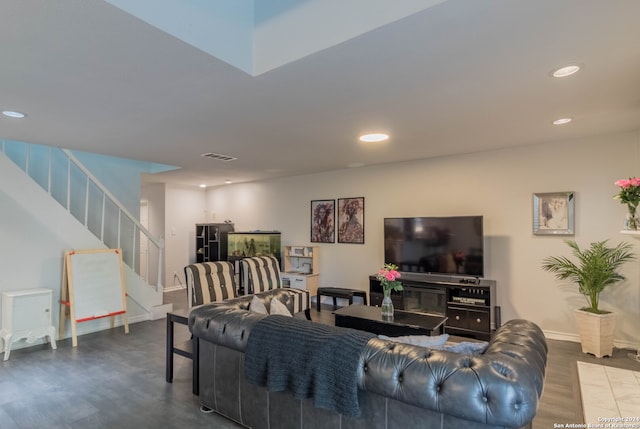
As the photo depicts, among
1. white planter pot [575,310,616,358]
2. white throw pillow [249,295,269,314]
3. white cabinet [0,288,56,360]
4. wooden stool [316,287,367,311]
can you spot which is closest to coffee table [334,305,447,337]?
white throw pillow [249,295,269,314]

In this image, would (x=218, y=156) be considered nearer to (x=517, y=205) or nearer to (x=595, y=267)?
(x=517, y=205)

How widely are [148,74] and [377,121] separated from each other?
188 centimetres

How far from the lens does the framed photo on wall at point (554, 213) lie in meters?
3.90

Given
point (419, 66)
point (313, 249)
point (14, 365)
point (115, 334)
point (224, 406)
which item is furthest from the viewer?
point (313, 249)

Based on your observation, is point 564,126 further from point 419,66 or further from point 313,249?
point 313,249

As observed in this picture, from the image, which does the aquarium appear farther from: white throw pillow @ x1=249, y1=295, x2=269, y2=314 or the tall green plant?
the tall green plant

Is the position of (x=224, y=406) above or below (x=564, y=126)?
below

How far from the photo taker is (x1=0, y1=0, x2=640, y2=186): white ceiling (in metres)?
1.58

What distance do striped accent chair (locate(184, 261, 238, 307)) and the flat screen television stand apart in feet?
7.41

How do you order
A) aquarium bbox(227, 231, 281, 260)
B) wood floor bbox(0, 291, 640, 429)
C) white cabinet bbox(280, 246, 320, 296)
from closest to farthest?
wood floor bbox(0, 291, 640, 429) → white cabinet bbox(280, 246, 320, 296) → aquarium bbox(227, 231, 281, 260)

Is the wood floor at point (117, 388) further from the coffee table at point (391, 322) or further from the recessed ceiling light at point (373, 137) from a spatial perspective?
the recessed ceiling light at point (373, 137)

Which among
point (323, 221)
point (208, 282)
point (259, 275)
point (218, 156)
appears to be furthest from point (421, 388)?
point (323, 221)

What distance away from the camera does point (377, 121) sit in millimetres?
3066

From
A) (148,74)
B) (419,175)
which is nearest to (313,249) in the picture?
(419,175)
